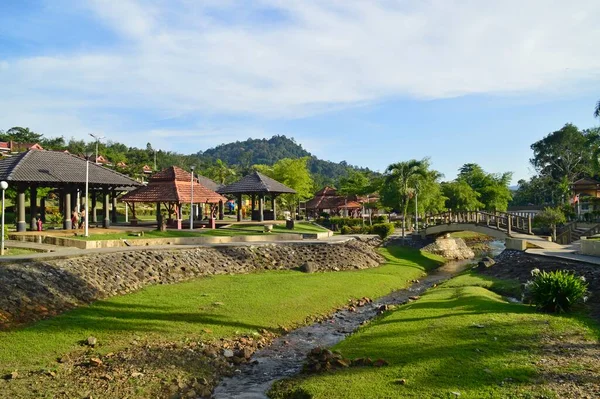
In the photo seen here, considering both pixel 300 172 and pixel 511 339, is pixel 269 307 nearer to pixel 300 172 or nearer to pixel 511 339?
pixel 511 339

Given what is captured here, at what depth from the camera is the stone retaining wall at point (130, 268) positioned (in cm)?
1496

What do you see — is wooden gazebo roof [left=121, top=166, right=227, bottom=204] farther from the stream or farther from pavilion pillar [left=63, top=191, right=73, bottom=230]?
the stream

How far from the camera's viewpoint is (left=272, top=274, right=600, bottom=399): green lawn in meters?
8.98

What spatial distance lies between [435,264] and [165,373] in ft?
96.5

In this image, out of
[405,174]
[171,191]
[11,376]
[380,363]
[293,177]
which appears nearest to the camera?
[11,376]

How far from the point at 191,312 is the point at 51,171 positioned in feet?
58.4

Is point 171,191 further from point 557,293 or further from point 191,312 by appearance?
point 557,293

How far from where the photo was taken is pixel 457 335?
12266mm

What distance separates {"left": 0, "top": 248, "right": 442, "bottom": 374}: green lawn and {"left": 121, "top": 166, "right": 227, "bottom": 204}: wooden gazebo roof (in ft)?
39.1

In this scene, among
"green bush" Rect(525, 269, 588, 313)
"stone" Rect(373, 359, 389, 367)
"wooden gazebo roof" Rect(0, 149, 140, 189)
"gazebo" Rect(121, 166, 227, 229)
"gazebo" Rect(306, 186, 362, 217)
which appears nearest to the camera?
"stone" Rect(373, 359, 389, 367)

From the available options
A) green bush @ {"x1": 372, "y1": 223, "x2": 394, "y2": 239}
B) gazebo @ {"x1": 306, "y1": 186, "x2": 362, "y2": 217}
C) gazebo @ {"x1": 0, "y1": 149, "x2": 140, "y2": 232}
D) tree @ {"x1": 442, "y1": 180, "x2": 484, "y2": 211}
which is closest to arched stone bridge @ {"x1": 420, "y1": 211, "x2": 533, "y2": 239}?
green bush @ {"x1": 372, "y1": 223, "x2": 394, "y2": 239}

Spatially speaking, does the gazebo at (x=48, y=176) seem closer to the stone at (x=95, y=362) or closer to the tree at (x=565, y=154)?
the stone at (x=95, y=362)

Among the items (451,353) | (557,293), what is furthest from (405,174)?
(451,353)

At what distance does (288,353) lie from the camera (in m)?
13.6
